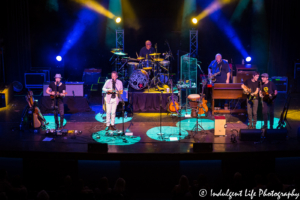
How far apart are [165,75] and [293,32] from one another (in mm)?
7975

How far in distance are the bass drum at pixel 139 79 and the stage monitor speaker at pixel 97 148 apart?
560cm

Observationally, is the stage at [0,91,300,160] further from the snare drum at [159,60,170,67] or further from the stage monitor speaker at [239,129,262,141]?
the snare drum at [159,60,170,67]

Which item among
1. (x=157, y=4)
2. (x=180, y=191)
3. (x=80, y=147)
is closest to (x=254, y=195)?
(x=180, y=191)

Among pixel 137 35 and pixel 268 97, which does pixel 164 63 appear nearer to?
pixel 137 35

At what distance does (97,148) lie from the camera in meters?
8.41

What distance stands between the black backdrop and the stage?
5.59m

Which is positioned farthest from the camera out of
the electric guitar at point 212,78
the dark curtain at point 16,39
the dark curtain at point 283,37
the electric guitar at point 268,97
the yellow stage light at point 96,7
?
the yellow stage light at point 96,7

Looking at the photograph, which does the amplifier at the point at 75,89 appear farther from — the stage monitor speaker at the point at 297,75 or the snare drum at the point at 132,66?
the stage monitor speaker at the point at 297,75

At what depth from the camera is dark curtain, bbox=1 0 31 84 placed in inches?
634

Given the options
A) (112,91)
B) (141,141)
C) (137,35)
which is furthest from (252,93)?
(137,35)

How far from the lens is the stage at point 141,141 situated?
8.38 meters

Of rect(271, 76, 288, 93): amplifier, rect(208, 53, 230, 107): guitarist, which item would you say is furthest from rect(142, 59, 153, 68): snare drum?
rect(271, 76, 288, 93): amplifier

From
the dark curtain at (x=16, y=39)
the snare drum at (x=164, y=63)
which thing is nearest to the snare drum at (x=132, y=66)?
the snare drum at (x=164, y=63)

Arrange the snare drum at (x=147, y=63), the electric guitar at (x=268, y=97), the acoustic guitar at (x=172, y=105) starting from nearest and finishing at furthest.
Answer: the electric guitar at (x=268, y=97), the acoustic guitar at (x=172, y=105), the snare drum at (x=147, y=63)
